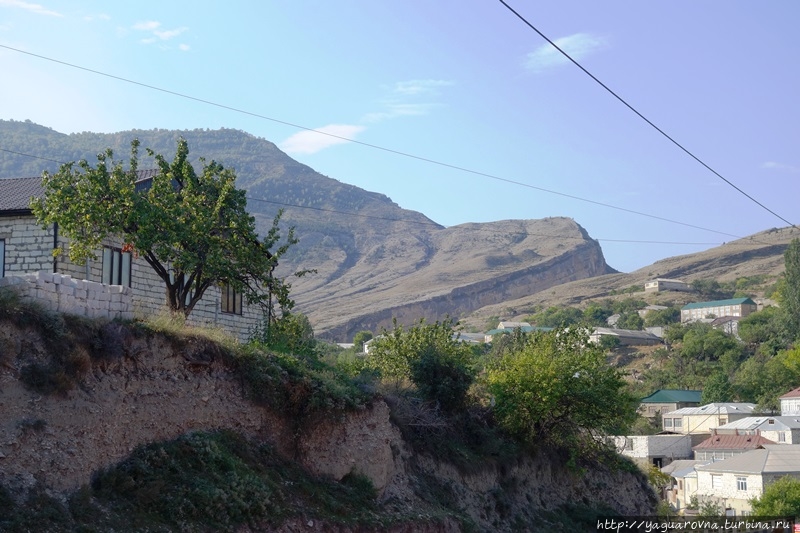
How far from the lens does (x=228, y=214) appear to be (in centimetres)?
2527

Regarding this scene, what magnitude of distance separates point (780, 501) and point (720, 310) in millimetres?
121223

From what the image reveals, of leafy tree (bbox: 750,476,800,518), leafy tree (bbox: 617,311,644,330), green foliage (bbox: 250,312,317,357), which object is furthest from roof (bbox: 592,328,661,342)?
green foliage (bbox: 250,312,317,357)

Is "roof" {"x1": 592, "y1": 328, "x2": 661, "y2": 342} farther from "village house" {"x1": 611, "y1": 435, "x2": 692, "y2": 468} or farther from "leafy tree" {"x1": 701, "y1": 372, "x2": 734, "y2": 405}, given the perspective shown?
"village house" {"x1": 611, "y1": 435, "x2": 692, "y2": 468}

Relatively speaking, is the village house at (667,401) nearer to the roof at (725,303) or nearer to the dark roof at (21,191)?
the roof at (725,303)

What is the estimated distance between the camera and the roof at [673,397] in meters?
96.6

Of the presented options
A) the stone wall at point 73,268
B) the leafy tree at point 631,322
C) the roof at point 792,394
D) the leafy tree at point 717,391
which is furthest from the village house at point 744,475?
the leafy tree at point 631,322

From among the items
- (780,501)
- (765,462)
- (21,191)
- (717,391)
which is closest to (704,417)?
(717,391)

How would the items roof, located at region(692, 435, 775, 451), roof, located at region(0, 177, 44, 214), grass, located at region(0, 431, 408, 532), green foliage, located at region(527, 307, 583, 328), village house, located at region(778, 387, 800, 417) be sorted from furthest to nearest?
green foliage, located at region(527, 307, 583, 328) → village house, located at region(778, 387, 800, 417) → roof, located at region(692, 435, 775, 451) → roof, located at region(0, 177, 44, 214) → grass, located at region(0, 431, 408, 532)

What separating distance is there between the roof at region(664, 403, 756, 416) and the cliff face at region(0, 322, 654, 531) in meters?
61.4

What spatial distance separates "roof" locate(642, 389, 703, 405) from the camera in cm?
9662

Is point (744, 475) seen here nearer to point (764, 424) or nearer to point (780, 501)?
point (780, 501)

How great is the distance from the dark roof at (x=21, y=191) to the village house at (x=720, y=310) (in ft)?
471

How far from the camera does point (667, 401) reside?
96500mm

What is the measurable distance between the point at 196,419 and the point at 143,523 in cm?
381
